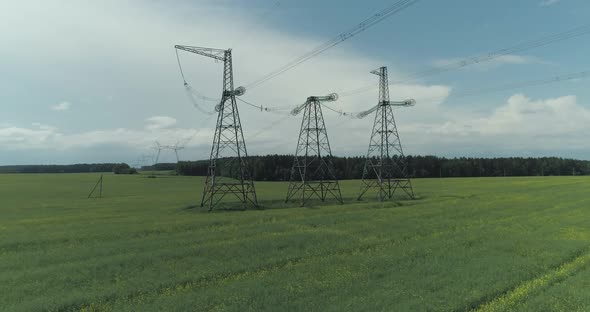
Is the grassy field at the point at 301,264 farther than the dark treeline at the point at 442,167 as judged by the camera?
No

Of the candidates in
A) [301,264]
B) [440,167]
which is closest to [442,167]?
[440,167]

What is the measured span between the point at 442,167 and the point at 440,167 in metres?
1.38

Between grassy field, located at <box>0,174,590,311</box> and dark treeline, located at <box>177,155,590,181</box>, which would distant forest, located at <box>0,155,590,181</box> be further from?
grassy field, located at <box>0,174,590,311</box>

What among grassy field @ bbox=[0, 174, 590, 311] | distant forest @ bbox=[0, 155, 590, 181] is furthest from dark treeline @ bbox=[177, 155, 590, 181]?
grassy field @ bbox=[0, 174, 590, 311]

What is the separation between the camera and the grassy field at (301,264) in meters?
12.9

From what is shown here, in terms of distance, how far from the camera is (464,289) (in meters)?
13.6

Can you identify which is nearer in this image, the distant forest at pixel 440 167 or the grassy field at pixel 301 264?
the grassy field at pixel 301 264

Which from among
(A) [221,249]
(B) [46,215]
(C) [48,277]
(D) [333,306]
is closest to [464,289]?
(D) [333,306]

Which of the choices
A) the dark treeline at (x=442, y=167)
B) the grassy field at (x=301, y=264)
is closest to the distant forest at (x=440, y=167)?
the dark treeline at (x=442, y=167)

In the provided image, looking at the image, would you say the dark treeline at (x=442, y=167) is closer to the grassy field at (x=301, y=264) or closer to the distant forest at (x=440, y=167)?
the distant forest at (x=440, y=167)

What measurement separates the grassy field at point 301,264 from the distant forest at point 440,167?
103 meters

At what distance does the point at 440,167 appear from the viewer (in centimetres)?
15550

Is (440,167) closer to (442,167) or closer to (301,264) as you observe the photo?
(442,167)

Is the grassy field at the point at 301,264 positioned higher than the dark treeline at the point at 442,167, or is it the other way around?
the dark treeline at the point at 442,167
